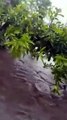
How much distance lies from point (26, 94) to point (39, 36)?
999mm

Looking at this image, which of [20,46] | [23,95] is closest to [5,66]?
[20,46]

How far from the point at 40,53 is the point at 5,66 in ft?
2.03

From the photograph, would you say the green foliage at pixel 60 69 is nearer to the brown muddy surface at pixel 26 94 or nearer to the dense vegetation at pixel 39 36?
the dense vegetation at pixel 39 36

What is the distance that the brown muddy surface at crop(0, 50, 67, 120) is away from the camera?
8.45 feet

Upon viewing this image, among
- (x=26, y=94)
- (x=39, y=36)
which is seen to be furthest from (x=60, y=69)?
(x=39, y=36)

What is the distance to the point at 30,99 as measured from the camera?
2.91 meters

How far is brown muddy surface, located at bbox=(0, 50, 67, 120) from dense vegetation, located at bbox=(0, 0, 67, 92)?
240 millimetres

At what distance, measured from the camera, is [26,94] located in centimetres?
300

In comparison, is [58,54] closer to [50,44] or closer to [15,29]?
[50,44]

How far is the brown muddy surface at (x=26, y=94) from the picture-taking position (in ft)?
8.45

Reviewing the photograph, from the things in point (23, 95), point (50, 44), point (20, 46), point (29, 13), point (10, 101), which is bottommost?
point (10, 101)

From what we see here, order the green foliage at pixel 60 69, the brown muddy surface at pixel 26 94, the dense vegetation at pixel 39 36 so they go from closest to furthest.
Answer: the brown muddy surface at pixel 26 94
the green foliage at pixel 60 69
the dense vegetation at pixel 39 36

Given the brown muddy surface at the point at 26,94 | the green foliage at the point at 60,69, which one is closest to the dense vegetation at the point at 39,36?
the green foliage at the point at 60,69

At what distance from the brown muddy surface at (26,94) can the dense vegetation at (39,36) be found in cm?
24
